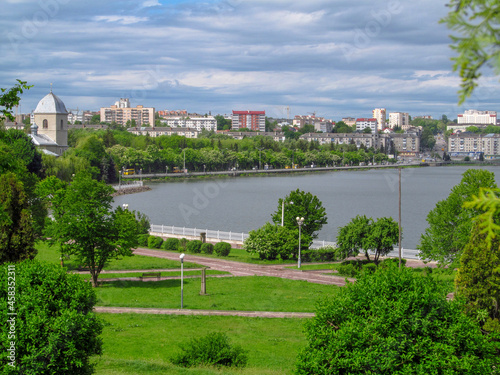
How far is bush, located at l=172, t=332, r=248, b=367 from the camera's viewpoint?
1100cm

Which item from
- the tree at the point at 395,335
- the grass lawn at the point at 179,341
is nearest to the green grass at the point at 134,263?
the grass lawn at the point at 179,341

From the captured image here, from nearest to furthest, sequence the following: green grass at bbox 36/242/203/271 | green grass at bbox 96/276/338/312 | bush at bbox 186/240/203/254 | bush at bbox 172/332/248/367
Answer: bush at bbox 172/332/248/367 < green grass at bbox 96/276/338/312 < green grass at bbox 36/242/203/271 < bush at bbox 186/240/203/254

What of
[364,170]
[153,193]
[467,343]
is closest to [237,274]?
[467,343]

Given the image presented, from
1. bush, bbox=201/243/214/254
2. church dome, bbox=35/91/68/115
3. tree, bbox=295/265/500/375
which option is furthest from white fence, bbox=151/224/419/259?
church dome, bbox=35/91/68/115

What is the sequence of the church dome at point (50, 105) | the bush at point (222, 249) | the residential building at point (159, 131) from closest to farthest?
the bush at point (222, 249) < the church dome at point (50, 105) < the residential building at point (159, 131)

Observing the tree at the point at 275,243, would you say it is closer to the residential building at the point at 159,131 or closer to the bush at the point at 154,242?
the bush at the point at 154,242

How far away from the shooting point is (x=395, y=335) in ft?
26.7

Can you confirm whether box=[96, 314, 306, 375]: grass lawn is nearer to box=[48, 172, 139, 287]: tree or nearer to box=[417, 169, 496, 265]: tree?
box=[48, 172, 139, 287]: tree

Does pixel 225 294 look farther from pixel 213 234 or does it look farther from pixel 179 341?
pixel 213 234

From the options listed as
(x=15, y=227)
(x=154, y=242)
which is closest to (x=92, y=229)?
(x=15, y=227)

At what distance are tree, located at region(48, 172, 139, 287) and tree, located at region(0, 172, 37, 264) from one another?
7.12ft

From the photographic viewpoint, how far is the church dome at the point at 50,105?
8869 cm

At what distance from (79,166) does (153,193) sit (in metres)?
10.4

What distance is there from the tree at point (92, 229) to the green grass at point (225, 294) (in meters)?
1.22
